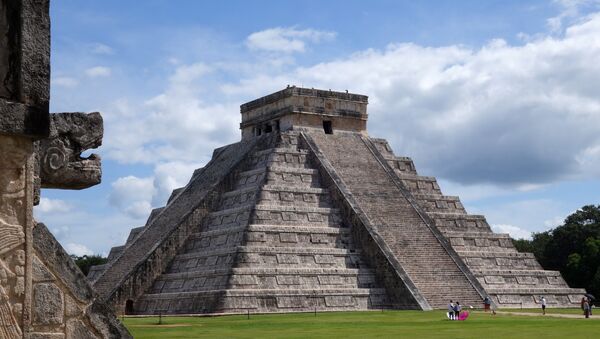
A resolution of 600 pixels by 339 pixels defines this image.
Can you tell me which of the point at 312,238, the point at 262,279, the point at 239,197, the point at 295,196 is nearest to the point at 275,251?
the point at 262,279

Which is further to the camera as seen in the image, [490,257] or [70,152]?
[490,257]

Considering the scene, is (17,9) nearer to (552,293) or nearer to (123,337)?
(123,337)

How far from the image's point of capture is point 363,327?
22.6 metres

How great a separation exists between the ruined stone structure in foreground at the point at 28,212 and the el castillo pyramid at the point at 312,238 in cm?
2466

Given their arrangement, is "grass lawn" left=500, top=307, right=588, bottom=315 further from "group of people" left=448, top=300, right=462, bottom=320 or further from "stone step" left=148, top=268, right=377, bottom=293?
"group of people" left=448, top=300, right=462, bottom=320

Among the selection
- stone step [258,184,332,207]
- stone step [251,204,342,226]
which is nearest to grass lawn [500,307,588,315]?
stone step [251,204,342,226]

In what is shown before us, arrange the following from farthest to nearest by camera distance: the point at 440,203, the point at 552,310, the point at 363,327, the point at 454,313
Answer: the point at 440,203 → the point at 552,310 → the point at 454,313 → the point at 363,327

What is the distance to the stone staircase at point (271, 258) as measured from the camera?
30719 mm

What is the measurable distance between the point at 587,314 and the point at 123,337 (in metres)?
25.6

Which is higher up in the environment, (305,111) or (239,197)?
(305,111)

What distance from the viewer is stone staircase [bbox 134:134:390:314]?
30.7m

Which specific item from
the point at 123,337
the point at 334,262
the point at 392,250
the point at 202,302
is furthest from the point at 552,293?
the point at 123,337

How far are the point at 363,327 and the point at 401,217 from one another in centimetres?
1432

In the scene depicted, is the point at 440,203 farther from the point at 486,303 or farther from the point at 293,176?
the point at 486,303
